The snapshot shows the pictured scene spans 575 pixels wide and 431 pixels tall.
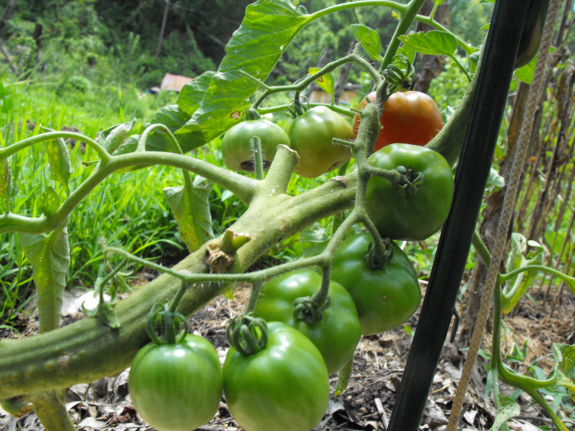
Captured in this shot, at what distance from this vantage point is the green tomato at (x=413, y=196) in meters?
0.48

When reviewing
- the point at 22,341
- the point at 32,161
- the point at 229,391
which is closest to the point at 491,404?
the point at 229,391

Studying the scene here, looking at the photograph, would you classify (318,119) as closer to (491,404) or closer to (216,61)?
(491,404)

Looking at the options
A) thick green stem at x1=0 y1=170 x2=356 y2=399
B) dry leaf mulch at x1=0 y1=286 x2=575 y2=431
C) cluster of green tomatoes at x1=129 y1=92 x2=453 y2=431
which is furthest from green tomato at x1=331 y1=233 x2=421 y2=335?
dry leaf mulch at x1=0 y1=286 x2=575 y2=431

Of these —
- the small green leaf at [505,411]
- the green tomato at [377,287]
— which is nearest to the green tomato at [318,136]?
the green tomato at [377,287]

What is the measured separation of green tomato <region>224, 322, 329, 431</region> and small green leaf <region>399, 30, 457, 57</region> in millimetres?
455

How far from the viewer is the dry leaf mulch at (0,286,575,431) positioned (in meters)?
0.98

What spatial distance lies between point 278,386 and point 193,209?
1.44 feet

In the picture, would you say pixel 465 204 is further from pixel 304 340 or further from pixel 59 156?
pixel 59 156

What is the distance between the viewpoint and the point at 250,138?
2.25 ft

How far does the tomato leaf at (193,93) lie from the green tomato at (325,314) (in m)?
0.37

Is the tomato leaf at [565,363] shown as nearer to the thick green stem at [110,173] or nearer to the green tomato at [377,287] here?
the green tomato at [377,287]

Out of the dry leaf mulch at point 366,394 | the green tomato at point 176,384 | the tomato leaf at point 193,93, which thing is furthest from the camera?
the dry leaf mulch at point 366,394

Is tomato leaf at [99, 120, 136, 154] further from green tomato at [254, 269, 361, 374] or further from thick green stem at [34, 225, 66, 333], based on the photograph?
green tomato at [254, 269, 361, 374]

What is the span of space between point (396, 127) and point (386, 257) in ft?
0.95
